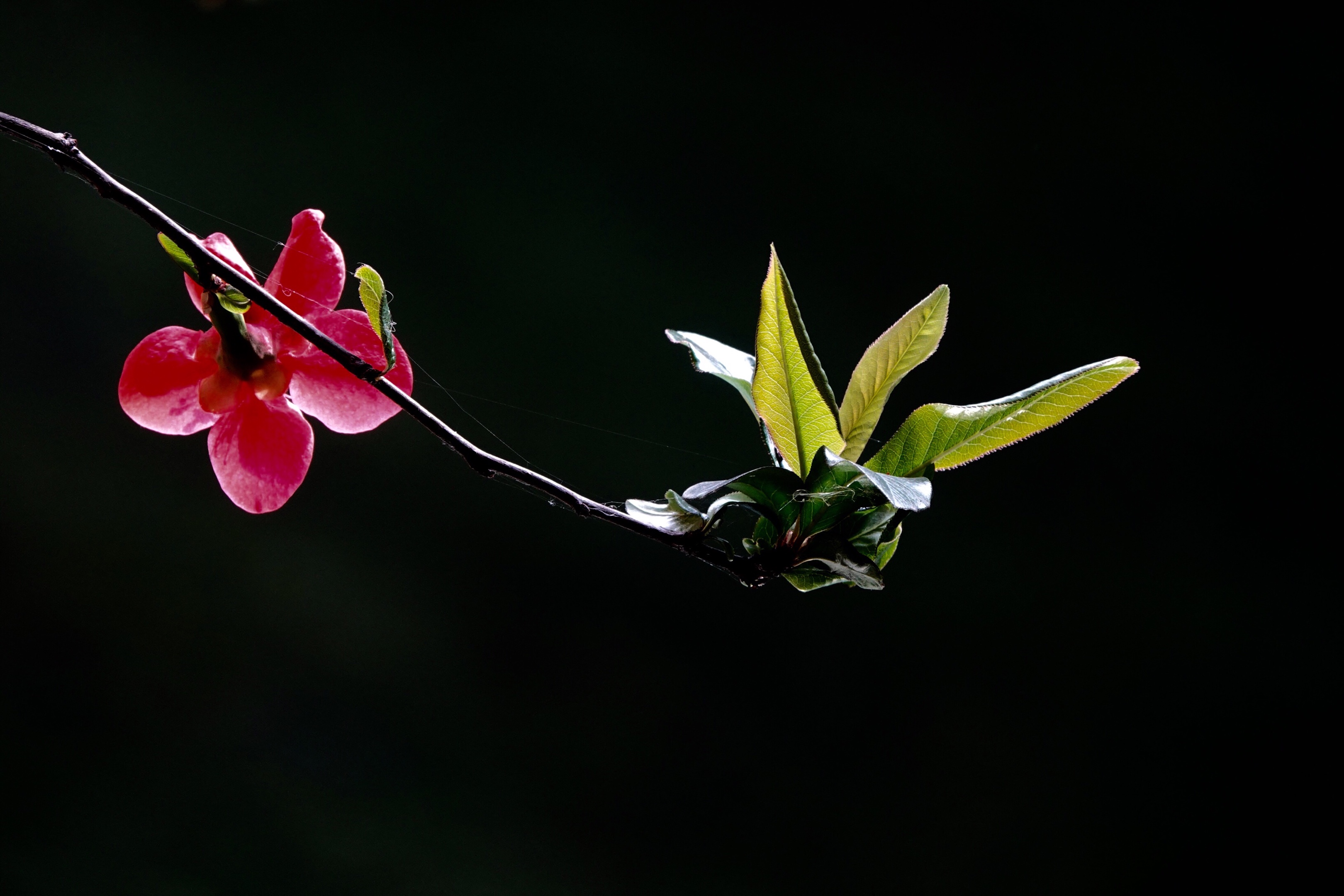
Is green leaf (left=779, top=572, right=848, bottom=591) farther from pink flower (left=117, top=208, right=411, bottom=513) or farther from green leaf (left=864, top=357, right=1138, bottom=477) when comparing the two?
pink flower (left=117, top=208, right=411, bottom=513)

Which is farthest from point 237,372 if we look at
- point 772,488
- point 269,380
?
point 772,488

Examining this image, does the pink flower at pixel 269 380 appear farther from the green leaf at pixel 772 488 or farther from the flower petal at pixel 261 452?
the green leaf at pixel 772 488

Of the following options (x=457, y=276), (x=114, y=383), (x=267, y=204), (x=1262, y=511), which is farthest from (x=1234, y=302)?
(x=114, y=383)

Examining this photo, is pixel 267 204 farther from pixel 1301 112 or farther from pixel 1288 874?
pixel 1288 874

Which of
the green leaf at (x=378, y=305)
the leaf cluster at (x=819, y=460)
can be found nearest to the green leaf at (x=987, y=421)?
the leaf cluster at (x=819, y=460)

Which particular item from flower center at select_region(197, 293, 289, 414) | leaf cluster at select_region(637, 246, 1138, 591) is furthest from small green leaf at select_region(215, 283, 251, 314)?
leaf cluster at select_region(637, 246, 1138, 591)

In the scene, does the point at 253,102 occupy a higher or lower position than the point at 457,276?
higher

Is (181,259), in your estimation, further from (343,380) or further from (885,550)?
(885,550)
